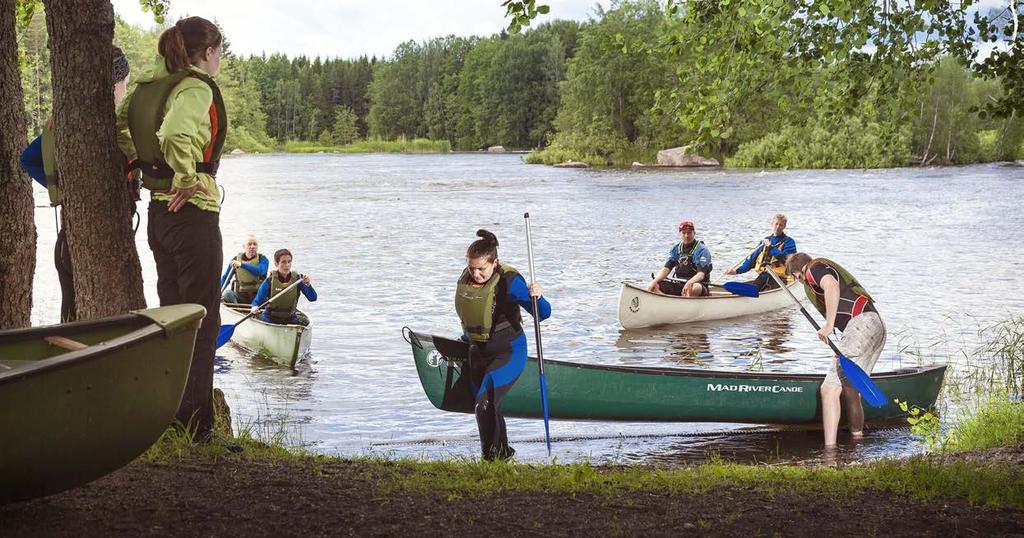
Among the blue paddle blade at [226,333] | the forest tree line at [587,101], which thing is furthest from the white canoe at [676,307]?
the blue paddle blade at [226,333]

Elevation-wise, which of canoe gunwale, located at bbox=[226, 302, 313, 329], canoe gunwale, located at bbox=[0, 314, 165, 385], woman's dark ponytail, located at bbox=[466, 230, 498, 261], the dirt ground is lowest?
canoe gunwale, located at bbox=[226, 302, 313, 329]

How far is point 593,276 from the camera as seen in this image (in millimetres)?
19406

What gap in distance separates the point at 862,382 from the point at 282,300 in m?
5.83

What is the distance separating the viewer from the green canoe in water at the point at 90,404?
3.11 m

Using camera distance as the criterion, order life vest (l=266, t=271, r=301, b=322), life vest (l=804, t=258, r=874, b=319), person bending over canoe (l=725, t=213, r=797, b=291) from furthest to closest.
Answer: person bending over canoe (l=725, t=213, r=797, b=291) → life vest (l=266, t=271, r=301, b=322) → life vest (l=804, t=258, r=874, b=319)

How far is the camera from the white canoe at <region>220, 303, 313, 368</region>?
1057 centimetres

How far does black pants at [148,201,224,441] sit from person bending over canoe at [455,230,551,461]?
1.70 meters

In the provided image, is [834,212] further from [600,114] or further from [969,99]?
[600,114]

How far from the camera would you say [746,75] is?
258 inches

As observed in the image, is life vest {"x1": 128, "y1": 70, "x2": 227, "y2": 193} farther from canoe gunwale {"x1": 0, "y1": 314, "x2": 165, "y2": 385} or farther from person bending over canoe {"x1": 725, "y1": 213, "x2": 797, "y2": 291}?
person bending over canoe {"x1": 725, "y1": 213, "x2": 797, "y2": 291}

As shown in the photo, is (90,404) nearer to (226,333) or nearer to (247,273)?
(226,333)

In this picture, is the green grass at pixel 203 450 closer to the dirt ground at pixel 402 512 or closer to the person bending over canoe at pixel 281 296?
the dirt ground at pixel 402 512

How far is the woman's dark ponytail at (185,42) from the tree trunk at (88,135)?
1.90 feet

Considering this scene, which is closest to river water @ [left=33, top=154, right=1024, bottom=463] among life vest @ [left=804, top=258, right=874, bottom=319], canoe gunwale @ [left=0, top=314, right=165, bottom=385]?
life vest @ [left=804, top=258, right=874, bottom=319]
